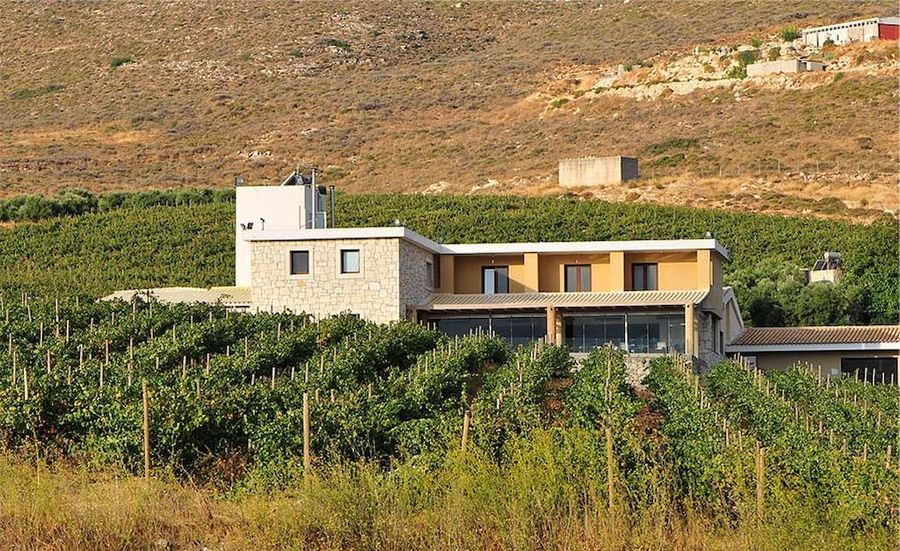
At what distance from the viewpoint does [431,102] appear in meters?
96.0

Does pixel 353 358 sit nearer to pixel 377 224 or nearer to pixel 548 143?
pixel 377 224

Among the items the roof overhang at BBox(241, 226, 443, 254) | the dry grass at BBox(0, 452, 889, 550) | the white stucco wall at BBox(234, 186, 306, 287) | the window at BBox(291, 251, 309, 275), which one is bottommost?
the dry grass at BBox(0, 452, 889, 550)

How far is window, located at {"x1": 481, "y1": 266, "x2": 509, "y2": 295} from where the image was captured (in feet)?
121

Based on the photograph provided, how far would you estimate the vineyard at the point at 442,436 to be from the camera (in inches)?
536

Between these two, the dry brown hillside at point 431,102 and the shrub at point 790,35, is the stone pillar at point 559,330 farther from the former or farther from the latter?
the shrub at point 790,35

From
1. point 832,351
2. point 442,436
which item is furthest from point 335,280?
point 442,436

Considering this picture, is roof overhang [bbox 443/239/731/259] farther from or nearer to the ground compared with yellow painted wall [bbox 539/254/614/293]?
farther from the ground

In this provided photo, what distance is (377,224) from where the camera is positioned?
54.8 meters

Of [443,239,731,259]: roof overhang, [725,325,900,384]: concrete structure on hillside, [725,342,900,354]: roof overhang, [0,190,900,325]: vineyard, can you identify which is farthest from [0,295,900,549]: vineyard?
[0,190,900,325]: vineyard

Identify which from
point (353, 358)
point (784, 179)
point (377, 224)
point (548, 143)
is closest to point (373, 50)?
point (548, 143)

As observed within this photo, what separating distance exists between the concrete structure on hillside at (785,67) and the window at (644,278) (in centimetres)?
5180

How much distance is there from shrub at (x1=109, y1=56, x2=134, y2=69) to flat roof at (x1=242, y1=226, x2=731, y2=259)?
71602 millimetres

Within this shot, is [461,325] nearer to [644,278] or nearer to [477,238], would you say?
[644,278]

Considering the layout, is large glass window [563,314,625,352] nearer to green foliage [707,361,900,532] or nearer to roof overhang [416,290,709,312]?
roof overhang [416,290,709,312]
